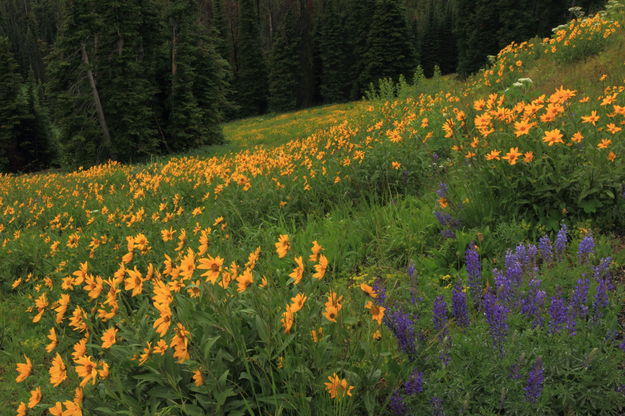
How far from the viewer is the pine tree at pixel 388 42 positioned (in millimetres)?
40781

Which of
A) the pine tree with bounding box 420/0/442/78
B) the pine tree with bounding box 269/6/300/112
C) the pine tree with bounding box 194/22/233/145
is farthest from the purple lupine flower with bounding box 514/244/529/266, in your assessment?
the pine tree with bounding box 420/0/442/78

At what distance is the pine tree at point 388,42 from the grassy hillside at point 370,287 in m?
36.8

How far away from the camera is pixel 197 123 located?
20.9 meters

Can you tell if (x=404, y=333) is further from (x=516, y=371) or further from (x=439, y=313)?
(x=516, y=371)

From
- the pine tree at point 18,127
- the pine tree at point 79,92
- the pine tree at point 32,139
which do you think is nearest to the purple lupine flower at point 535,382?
the pine tree at point 79,92

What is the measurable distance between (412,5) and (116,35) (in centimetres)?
8672

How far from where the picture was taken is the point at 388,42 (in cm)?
4097

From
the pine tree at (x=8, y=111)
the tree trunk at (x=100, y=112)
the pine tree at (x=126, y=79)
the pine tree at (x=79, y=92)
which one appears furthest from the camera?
the pine tree at (x=8, y=111)

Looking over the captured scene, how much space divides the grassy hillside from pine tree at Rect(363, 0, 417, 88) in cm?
3675

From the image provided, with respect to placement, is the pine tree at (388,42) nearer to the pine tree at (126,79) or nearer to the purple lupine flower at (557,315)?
the pine tree at (126,79)

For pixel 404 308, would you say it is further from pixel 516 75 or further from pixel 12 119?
pixel 12 119

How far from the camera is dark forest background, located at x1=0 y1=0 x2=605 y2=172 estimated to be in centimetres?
1939

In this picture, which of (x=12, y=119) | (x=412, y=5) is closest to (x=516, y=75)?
(x=12, y=119)

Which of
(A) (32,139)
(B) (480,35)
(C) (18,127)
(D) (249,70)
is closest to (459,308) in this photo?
(C) (18,127)
